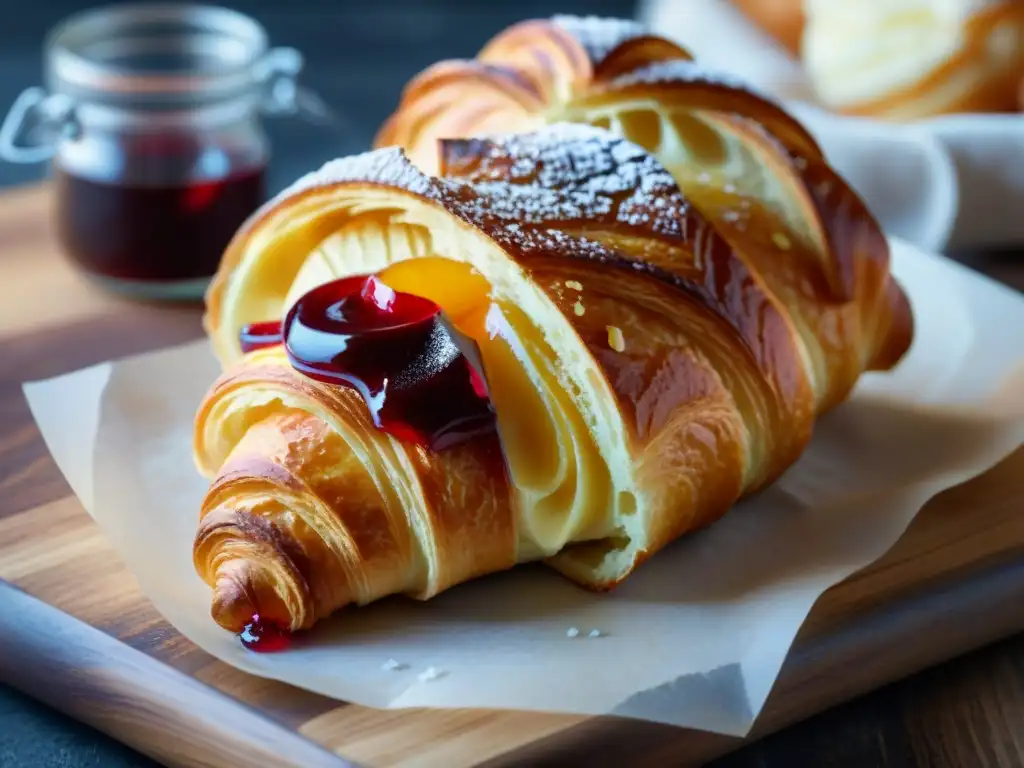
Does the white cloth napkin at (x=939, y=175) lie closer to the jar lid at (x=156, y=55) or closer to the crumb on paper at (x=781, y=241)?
the crumb on paper at (x=781, y=241)

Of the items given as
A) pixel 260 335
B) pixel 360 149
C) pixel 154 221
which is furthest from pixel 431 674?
pixel 360 149

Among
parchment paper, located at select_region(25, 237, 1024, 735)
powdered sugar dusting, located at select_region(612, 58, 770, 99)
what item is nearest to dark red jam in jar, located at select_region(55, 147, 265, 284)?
parchment paper, located at select_region(25, 237, 1024, 735)

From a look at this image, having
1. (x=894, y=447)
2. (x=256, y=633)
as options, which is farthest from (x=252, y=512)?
(x=894, y=447)

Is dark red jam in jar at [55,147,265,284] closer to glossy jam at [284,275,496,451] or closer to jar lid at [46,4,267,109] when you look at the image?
jar lid at [46,4,267,109]

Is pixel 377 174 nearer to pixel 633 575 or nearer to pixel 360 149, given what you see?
pixel 633 575

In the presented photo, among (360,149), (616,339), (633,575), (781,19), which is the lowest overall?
(360,149)

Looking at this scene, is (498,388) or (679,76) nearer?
(498,388)

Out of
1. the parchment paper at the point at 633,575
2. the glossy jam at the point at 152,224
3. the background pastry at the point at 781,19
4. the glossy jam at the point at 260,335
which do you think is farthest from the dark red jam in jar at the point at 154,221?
the background pastry at the point at 781,19
